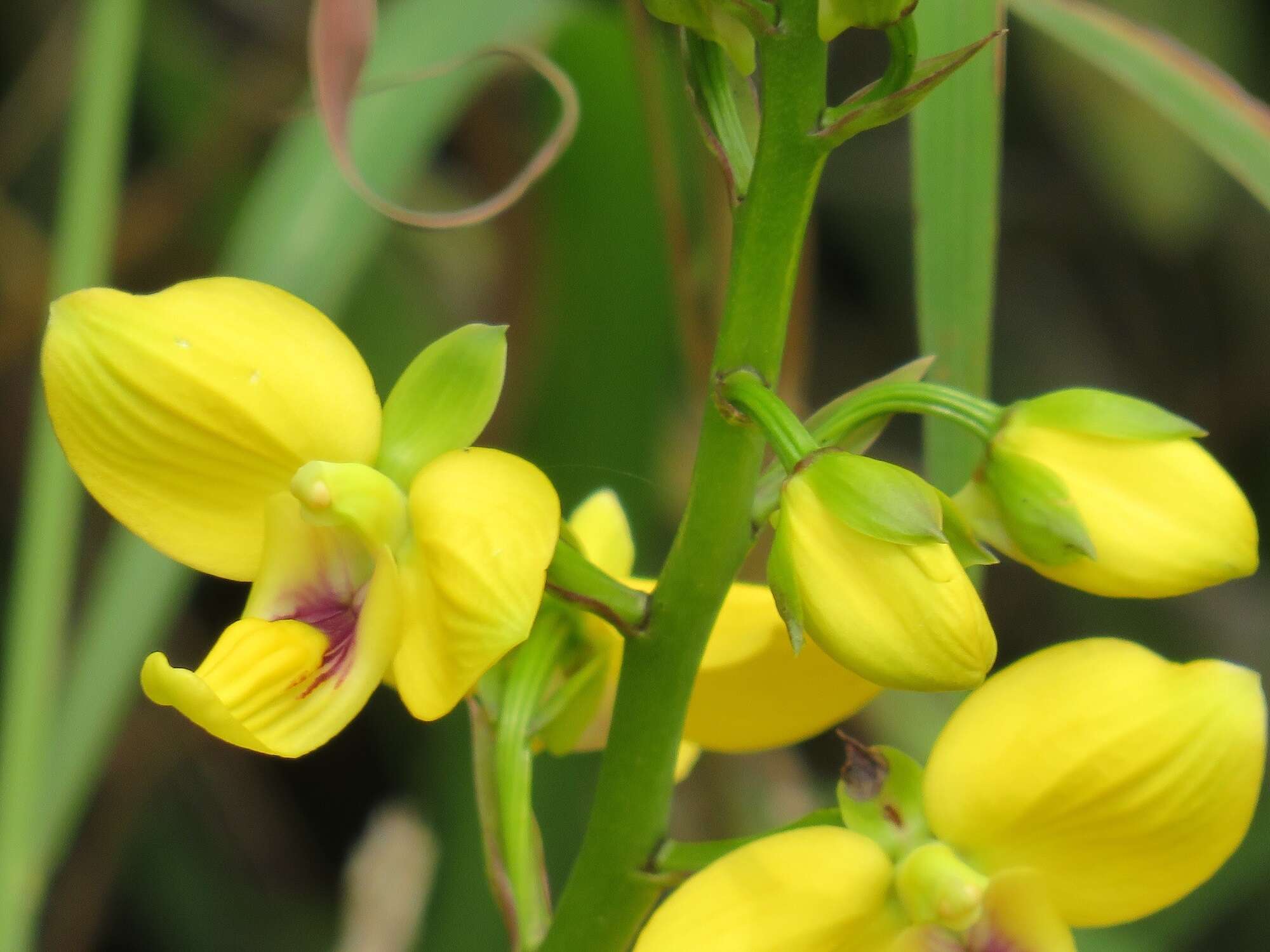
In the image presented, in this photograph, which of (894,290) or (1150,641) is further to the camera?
(894,290)

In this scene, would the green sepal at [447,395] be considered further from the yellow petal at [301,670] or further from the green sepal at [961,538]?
the green sepal at [961,538]

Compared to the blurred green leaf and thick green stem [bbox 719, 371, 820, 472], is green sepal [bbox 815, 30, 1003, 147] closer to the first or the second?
thick green stem [bbox 719, 371, 820, 472]

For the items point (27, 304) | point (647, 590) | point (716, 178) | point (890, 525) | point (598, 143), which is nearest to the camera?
point (890, 525)

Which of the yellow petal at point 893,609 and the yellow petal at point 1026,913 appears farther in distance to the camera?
the yellow petal at point 1026,913

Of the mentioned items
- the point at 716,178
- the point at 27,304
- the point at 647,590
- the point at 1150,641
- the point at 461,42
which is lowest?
the point at 1150,641

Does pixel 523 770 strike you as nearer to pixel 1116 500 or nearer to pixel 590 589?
pixel 590 589

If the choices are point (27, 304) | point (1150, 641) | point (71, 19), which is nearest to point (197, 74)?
point (71, 19)

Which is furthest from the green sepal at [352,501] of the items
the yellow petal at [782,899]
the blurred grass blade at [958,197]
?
the blurred grass blade at [958,197]

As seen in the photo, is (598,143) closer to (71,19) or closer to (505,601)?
(71,19)
